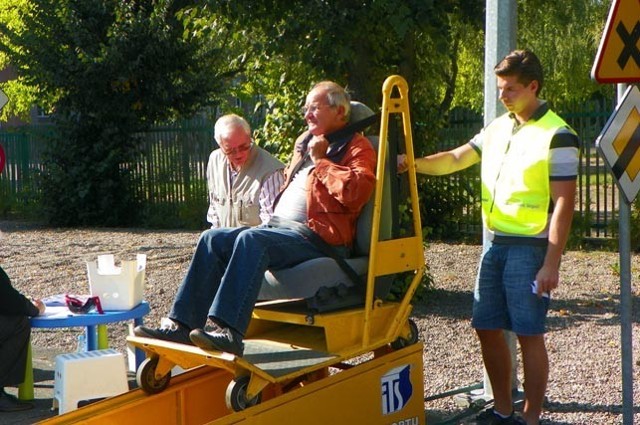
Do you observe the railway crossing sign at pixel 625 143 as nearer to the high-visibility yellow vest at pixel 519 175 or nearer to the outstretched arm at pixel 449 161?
the high-visibility yellow vest at pixel 519 175

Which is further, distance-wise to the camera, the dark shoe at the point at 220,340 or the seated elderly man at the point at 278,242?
the seated elderly man at the point at 278,242

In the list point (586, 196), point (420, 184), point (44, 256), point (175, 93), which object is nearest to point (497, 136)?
point (420, 184)

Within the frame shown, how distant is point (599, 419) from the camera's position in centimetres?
610

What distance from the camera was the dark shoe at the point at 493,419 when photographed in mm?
5688

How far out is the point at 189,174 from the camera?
18.5 m

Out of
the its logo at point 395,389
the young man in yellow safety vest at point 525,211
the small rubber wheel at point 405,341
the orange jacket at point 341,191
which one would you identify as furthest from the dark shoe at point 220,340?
the young man in yellow safety vest at point 525,211

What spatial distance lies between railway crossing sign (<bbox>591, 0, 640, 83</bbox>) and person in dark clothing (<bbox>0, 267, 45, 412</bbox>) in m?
3.81

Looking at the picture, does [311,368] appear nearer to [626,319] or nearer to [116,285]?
[626,319]

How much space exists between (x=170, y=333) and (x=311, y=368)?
75 centimetres

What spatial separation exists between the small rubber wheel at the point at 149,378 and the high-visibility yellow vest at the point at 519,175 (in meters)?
1.92

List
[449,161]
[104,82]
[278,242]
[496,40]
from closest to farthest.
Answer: [278,242]
[449,161]
[496,40]
[104,82]

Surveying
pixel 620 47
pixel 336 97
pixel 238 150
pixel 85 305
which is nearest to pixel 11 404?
pixel 85 305

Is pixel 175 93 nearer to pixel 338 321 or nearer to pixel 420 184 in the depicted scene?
pixel 420 184

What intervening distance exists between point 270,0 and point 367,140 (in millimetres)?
3681
